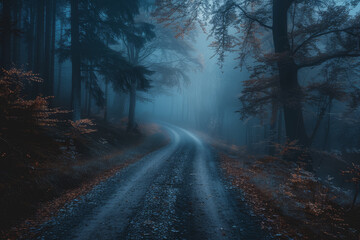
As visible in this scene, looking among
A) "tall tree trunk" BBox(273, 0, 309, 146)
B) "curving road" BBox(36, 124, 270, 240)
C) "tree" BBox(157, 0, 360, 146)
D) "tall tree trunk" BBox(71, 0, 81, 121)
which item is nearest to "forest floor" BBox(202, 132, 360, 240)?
"curving road" BBox(36, 124, 270, 240)

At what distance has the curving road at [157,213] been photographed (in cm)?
380

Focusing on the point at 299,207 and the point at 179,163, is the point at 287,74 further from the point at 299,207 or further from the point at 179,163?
the point at 179,163

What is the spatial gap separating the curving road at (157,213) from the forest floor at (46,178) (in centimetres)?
50

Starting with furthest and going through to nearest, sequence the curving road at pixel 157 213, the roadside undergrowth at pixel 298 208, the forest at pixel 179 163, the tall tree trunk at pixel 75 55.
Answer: the tall tree trunk at pixel 75 55 < the forest at pixel 179 163 < the roadside undergrowth at pixel 298 208 < the curving road at pixel 157 213

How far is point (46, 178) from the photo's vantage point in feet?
18.8

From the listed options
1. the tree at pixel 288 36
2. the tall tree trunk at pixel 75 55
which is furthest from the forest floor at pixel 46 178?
the tree at pixel 288 36

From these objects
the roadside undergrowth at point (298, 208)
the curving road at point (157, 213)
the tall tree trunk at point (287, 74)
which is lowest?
the curving road at point (157, 213)

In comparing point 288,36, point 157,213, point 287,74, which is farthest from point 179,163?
point 288,36

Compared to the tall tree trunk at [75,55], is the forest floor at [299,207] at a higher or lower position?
lower

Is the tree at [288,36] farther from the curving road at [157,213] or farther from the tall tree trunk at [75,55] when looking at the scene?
the tall tree trunk at [75,55]

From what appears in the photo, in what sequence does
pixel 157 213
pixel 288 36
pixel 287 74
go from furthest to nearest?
pixel 288 36, pixel 287 74, pixel 157 213

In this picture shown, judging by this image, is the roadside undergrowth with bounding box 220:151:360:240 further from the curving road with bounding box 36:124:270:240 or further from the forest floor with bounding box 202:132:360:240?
the curving road with bounding box 36:124:270:240

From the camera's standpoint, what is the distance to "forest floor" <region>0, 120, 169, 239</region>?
13.7 ft

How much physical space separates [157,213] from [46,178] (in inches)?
151
